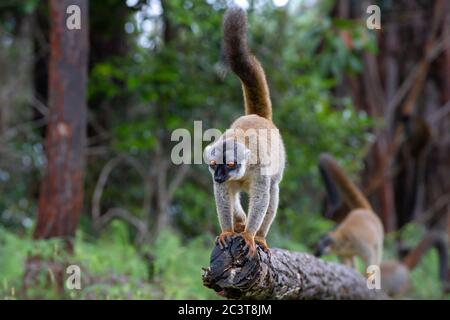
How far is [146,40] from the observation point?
37.7ft

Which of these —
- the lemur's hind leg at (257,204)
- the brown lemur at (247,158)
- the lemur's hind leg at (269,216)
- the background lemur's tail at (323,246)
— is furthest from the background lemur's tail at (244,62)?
the background lemur's tail at (323,246)

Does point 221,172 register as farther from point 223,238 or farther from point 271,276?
point 271,276

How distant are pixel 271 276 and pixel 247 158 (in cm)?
91

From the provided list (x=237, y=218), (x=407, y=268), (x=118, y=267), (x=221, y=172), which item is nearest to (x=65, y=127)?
(x=118, y=267)

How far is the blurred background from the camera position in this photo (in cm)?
808

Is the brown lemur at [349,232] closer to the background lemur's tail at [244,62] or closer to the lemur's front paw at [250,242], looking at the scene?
the background lemur's tail at [244,62]

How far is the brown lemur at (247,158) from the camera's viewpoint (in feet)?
15.0

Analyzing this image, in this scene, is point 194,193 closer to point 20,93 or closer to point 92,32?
point 92,32

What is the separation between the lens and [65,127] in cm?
812

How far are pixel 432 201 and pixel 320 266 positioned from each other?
430 inches

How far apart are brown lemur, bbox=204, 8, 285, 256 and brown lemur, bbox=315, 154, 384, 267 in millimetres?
3189

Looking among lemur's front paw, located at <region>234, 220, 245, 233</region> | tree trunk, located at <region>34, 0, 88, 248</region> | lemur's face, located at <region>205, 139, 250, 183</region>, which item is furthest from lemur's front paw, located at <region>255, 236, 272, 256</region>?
tree trunk, located at <region>34, 0, 88, 248</region>

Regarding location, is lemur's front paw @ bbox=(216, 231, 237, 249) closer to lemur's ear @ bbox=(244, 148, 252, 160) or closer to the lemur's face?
the lemur's face

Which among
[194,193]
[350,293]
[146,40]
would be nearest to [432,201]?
[194,193]
